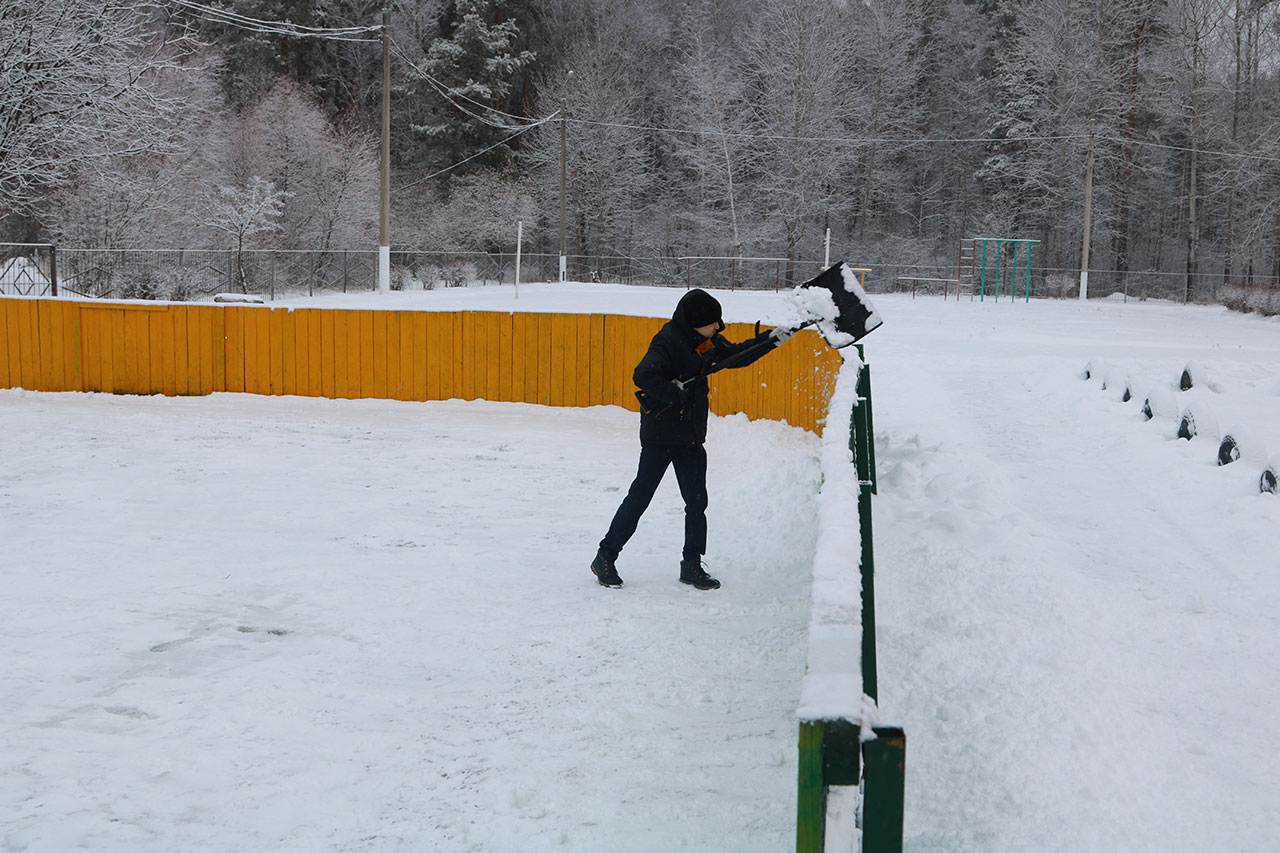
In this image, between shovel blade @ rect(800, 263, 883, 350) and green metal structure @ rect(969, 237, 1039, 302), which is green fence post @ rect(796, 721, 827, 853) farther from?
green metal structure @ rect(969, 237, 1039, 302)

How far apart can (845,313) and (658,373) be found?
121 cm

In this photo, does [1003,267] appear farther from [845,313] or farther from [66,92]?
[845,313]

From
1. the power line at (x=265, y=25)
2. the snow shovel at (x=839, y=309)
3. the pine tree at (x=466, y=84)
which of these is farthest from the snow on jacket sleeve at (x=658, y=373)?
the pine tree at (x=466, y=84)

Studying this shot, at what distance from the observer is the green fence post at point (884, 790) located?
2166 mm

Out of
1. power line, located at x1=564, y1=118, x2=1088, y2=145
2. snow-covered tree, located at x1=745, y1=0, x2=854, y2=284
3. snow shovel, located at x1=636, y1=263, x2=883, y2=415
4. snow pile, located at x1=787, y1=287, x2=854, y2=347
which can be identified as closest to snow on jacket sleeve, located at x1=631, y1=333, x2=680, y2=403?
snow shovel, located at x1=636, y1=263, x2=883, y2=415

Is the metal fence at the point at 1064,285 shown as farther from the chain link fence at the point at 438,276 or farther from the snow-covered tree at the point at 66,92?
the snow-covered tree at the point at 66,92

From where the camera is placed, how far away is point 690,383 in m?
6.45

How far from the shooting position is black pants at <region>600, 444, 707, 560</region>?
6566 mm

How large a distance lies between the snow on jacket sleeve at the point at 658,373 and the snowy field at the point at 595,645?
3.45 feet

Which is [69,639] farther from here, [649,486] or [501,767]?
[649,486]

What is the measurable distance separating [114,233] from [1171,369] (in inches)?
1106

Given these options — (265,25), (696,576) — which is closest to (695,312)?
(696,576)

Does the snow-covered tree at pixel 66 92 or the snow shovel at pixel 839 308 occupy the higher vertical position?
the snow-covered tree at pixel 66 92

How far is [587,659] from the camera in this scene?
5441mm
